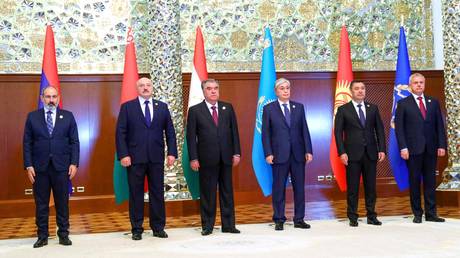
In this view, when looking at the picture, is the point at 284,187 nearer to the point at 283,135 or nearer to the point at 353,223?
the point at 283,135

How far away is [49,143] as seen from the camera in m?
5.50

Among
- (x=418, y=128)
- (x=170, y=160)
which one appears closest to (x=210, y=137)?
(x=170, y=160)

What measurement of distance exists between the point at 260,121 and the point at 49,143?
8.93ft

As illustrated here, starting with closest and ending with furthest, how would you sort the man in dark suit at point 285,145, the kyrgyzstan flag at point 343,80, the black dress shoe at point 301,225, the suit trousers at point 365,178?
the black dress shoe at point 301,225 → the man in dark suit at point 285,145 → the suit trousers at point 365,178 → the kyrgyzstan flag at point 343,80

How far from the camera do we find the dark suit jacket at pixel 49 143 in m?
5.47

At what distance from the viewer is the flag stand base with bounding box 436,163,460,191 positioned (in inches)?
299

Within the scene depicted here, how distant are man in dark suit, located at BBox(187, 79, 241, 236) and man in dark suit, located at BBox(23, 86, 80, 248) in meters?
1.16

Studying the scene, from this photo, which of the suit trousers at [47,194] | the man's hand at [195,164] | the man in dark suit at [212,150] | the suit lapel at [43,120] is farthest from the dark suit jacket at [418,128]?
the suit lapel at [43,120]

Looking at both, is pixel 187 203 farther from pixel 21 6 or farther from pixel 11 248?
pixel 21 6

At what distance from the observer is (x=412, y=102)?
638 cm

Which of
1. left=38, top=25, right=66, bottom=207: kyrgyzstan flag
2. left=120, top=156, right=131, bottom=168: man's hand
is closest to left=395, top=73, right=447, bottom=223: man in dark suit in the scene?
left=120, top=156, right=131, bottom=168: man's hand

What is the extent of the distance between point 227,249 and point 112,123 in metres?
4.40

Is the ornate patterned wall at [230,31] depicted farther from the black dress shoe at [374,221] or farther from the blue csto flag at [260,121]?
the black dress shoe at [374,221]

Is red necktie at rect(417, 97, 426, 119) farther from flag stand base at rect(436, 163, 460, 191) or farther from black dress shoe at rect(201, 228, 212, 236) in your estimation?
black dress shoe at rect(201, 228, 212, 236)
